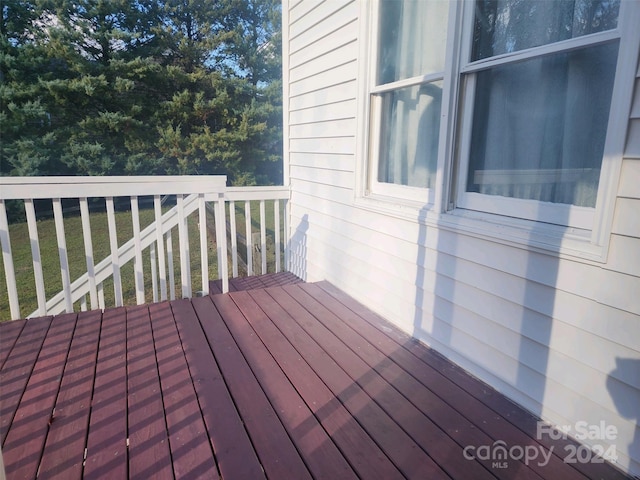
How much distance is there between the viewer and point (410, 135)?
2398mm

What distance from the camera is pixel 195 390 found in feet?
6.02

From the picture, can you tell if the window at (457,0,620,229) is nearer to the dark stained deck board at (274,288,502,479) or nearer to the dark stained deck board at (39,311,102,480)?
the dark stained deck board at (274,288,502,479)

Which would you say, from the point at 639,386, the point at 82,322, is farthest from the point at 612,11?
the point at 82,322

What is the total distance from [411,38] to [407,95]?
32 cm

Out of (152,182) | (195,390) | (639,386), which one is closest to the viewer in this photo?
(639,386)

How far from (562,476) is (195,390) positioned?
1.51m

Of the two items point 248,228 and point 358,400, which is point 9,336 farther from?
point 358,400

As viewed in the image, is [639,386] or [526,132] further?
[526,132]

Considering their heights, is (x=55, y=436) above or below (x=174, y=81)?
below

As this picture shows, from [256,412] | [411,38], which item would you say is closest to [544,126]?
[411,38]

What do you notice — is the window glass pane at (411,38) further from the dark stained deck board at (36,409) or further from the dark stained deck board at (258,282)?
the dark stained deck board at (36,409)

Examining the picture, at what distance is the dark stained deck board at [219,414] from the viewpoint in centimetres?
140

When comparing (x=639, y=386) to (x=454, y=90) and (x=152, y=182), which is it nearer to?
(x=454, y=90)

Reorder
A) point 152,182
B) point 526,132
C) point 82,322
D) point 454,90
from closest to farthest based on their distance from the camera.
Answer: point 526,132 < point 454,90 < point 82,322 < point 152,182
